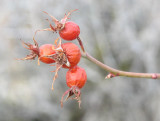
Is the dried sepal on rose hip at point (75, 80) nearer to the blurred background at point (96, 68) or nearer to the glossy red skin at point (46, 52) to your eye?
the glossy red skin at point (46, 52)

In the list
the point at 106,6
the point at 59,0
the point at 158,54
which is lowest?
the point at 158,54

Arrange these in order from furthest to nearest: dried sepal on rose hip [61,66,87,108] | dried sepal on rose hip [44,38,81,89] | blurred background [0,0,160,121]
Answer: blurred background [0,0,160,121] → dried sepal on rose hip [61,66,87,108] → dried sepal on rose hip [44,38,81,89]

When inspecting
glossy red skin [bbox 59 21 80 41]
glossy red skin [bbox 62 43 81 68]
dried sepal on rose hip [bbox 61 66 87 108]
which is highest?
glossy red skin [bbox 59 21 80 41]

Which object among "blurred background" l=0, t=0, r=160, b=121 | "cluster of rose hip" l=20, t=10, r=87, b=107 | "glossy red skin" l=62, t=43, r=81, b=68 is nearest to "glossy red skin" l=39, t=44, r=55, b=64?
"cluster of rose hip" l=20, t=10, r=87, b=107

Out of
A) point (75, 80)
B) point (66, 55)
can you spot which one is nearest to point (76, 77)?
point (75, 80)

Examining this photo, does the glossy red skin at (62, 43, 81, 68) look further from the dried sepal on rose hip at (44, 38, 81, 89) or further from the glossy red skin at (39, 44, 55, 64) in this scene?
the glossy red skin at (39, 44, 55, 64)

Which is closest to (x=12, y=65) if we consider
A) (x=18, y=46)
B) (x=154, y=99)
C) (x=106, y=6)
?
(x=18, y=46)

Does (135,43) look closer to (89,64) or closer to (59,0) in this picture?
(89,64)

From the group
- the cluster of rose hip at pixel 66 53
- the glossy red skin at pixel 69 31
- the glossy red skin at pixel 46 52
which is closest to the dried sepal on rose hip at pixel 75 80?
the cluster of rose hip at pixel 66 53
